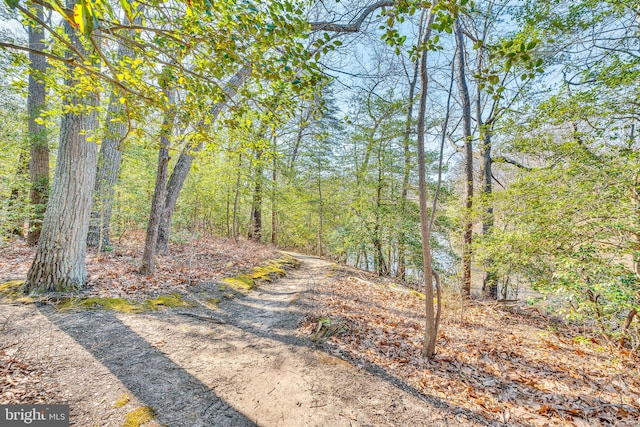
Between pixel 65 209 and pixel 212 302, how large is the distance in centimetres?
286

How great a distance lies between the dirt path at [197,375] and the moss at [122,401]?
0.02 meters

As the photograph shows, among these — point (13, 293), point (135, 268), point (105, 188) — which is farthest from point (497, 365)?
point (105, 188)

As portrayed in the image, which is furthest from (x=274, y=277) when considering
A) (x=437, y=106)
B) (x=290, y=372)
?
(x=437, y=106)

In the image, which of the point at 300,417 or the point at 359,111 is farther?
the point at 359,111

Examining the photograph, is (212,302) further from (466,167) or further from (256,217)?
(256,217)

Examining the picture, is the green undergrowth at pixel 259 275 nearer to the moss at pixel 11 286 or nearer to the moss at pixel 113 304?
the moss at pixel 113 304

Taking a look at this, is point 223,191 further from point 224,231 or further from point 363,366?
point 363,366

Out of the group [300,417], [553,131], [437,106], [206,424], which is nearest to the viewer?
[206,424]

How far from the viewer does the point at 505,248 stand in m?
4.86

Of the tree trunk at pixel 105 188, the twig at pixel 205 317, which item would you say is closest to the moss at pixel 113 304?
the twig at pixel 205 317

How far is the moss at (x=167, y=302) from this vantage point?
4125 millimetres

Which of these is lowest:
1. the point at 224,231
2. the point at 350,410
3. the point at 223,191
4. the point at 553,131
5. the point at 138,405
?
the point at 350,410

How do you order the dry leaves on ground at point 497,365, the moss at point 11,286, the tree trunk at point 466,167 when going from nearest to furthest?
the dry leaves on ground at point 497,365
the moss at point 11,286
the tree trunk at point 466,167

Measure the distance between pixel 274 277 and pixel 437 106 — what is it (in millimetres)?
8752
